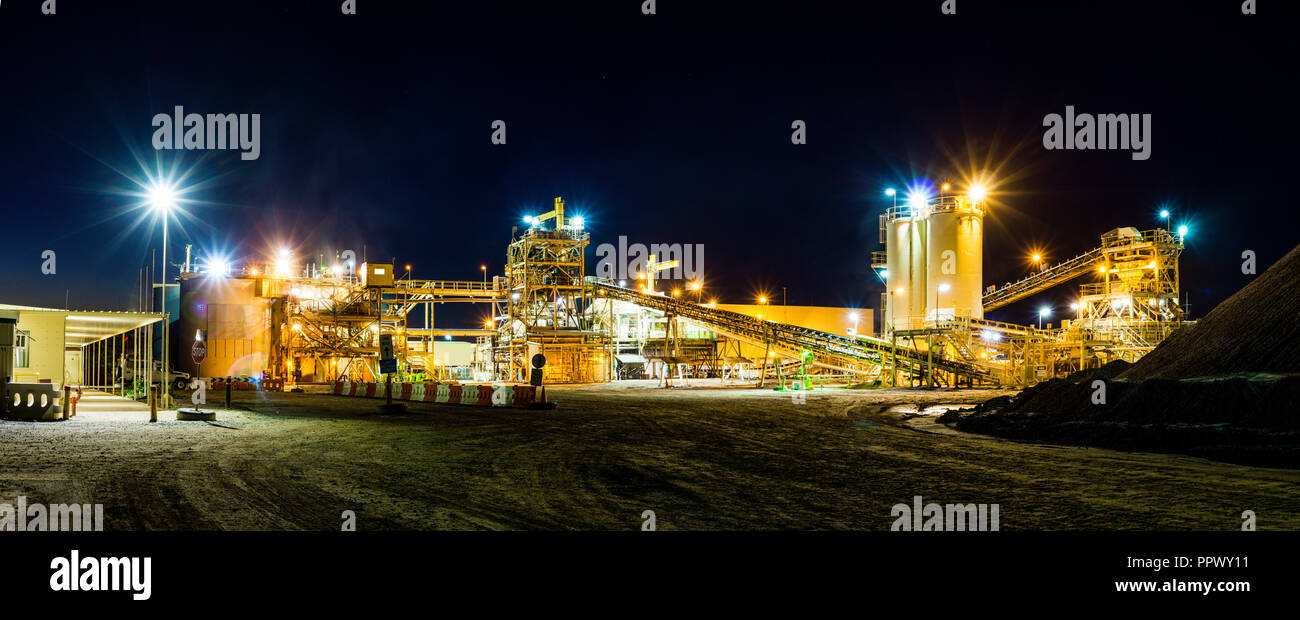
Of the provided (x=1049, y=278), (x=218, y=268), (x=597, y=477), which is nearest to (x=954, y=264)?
Answer: (x=1049, y=278)

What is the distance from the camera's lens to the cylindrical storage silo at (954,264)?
2051 inches

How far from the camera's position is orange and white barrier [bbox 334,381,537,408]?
25.4m

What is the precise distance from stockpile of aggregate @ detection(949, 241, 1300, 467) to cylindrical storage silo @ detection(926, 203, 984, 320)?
31.3 m

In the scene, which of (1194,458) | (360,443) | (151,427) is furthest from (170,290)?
(1194,458)

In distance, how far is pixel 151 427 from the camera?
1834 centimetres

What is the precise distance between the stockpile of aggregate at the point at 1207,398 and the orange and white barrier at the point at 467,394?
13333 mm

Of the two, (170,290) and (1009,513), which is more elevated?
(170,290)

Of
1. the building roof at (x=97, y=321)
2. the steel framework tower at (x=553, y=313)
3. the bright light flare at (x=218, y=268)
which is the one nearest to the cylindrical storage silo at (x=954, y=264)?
the steel framework tower at (x=553, y=313)

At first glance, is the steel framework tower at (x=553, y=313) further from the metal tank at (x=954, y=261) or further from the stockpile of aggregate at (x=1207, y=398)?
the stockpile of aggregate at (x=1207, y=398)

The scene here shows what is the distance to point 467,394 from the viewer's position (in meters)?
27.5

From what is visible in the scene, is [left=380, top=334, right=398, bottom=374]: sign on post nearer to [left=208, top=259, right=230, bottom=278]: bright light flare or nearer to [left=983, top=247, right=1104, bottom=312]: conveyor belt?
[left=208, top=259, right=230, bottom=278]: bright light flare

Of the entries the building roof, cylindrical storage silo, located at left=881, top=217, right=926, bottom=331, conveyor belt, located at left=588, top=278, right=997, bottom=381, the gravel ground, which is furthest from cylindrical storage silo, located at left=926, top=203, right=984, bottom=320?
the building roof
